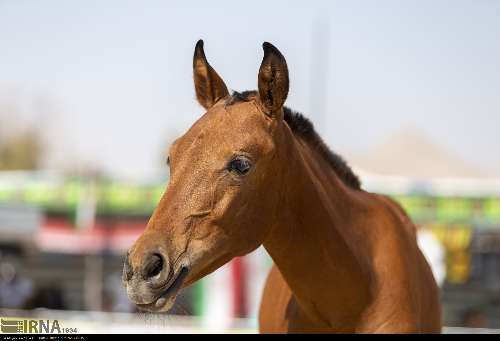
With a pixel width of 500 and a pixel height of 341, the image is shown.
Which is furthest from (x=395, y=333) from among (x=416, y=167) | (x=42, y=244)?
(x=416, y=167)

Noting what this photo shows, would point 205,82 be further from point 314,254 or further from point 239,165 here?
point 314,254

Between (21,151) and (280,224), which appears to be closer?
(280,224)

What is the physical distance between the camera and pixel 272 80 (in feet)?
10.9

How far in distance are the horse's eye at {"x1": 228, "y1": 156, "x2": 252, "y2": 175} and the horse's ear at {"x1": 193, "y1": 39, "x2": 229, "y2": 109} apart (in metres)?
0.53

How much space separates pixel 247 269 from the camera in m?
12.6

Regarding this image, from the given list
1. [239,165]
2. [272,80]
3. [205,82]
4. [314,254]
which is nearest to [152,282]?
[239,165]

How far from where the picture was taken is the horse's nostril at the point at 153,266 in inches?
113

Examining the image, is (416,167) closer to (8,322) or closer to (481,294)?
(481,294)

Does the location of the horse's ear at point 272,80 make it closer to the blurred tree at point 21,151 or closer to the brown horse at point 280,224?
the brown horse at point 280,224

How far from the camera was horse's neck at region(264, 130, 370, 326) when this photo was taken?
3.45 metres

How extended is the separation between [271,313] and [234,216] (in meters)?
1.31

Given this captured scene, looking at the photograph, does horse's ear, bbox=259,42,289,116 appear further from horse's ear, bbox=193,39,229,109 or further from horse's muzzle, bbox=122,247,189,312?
horse's muzzle, bbox=122,247,189,312

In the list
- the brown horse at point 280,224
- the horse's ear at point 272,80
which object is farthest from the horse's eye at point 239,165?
the horse's ear at point 272,80

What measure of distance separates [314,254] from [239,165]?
0.59 meters
